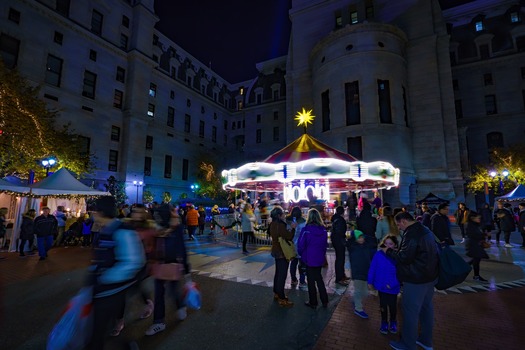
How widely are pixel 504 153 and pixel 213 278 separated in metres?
31.7

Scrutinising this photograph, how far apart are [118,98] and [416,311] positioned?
3384cm

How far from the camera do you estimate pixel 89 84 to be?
88.1 feet

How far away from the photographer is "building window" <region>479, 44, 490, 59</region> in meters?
30.6

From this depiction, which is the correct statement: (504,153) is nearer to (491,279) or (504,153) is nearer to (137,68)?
(491,279)

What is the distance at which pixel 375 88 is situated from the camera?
23781 millimetres

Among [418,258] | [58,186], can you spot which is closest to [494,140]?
[418,258]

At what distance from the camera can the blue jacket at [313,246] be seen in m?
4.82

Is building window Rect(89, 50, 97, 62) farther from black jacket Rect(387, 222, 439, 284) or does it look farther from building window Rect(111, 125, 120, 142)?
black jacket Rect(387, 222, 439, 284)

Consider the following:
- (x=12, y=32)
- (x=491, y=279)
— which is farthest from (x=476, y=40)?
(x=12, y=32)

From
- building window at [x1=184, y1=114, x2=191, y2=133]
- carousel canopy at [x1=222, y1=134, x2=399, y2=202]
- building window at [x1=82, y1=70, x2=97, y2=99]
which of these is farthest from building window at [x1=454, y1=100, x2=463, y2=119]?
building window at [x1=82, y1=70, x2=97, y2=99]

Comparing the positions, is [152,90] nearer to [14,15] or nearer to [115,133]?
[115,133]

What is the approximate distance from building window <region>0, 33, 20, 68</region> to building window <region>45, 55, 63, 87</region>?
2318mm

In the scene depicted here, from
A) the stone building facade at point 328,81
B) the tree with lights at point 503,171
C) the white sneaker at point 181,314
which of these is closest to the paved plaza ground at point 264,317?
the white sneaker at point 181,314

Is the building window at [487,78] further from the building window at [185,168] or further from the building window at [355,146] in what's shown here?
the building window at [185,168]
